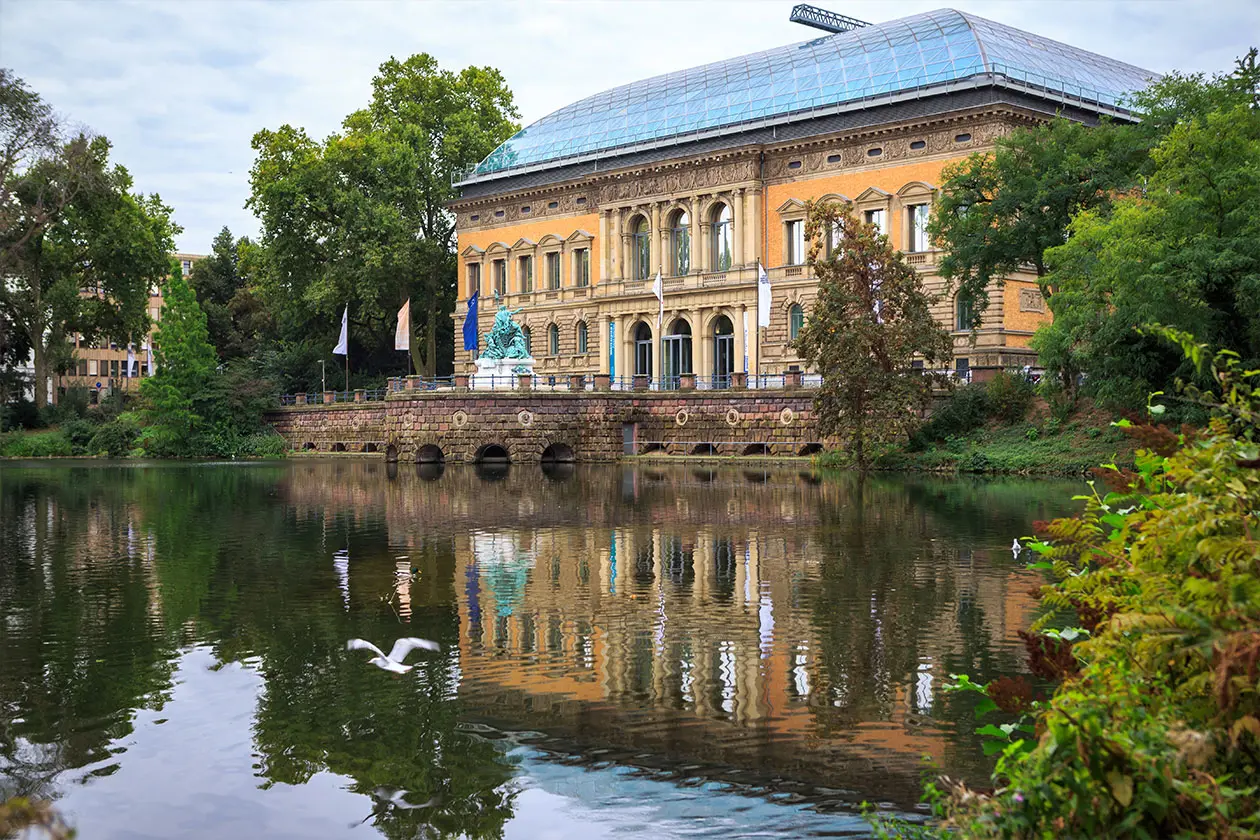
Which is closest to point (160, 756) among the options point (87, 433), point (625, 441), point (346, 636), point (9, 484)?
point (346, 636)

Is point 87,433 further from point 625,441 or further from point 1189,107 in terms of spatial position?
point 1189,107

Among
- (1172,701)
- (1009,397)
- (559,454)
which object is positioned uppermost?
(1009,397)

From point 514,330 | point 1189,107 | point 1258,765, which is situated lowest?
point 1258,765

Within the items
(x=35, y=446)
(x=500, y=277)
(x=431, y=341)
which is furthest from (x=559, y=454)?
(x=35, y=446)

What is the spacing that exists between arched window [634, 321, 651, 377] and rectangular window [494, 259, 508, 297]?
34.1 ft

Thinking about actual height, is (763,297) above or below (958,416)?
above

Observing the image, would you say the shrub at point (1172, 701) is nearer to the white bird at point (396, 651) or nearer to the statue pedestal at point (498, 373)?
the white bird at point (396, 651)

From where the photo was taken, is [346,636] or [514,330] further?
[514,330]

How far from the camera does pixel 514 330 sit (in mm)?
60719

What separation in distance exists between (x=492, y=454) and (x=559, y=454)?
14.8 feet

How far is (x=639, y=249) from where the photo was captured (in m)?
70.6

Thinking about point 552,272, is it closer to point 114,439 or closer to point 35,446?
point 114,439

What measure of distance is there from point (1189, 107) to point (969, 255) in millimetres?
8593

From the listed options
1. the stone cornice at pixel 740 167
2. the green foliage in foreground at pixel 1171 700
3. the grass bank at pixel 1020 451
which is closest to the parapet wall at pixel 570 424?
the grass bank at pixel 1020 451
